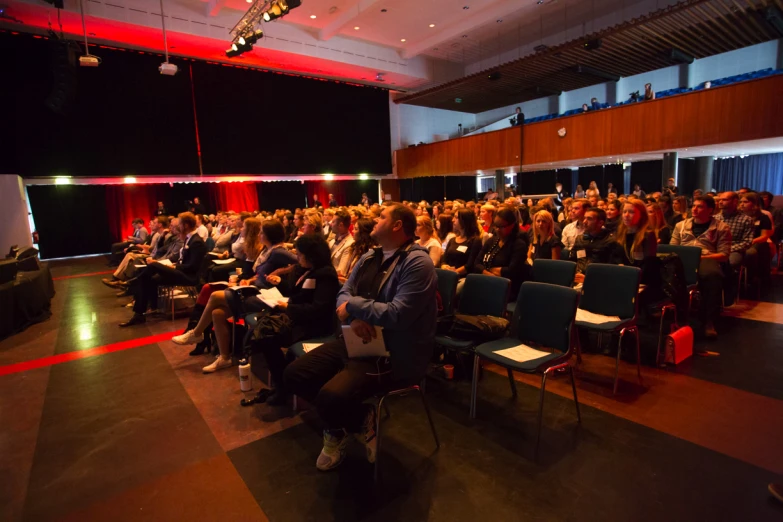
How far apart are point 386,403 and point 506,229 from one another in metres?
1.86

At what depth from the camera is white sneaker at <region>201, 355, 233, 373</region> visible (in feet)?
12.2

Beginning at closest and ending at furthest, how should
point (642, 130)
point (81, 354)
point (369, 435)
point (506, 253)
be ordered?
point (369, 435)
point (506, 253)
point (81, 354)
point (642, 130)

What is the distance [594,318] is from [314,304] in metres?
2.03

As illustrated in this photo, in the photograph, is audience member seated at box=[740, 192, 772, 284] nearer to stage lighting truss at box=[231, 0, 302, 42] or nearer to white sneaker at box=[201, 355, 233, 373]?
white sneaker at box=[201, 355, 233, 373]

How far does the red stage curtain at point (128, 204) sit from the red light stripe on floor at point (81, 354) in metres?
10.4

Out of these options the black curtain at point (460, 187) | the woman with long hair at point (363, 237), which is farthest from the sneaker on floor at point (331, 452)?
the black curtain at point (460, 187)

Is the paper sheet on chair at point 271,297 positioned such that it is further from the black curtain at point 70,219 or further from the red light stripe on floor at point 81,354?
the black curtain at point 70,219

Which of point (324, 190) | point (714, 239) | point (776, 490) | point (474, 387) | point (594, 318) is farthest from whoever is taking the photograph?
point (324, 190)

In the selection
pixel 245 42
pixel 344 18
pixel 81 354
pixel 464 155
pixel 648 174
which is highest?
pixel 344 18

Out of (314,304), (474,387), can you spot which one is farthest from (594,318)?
(314,304)

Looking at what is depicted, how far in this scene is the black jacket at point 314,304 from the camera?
2797 millimetres

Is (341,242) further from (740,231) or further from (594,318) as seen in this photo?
(740,231)

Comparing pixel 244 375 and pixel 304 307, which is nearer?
pixel 304 307

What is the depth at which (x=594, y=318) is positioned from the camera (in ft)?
9.85
